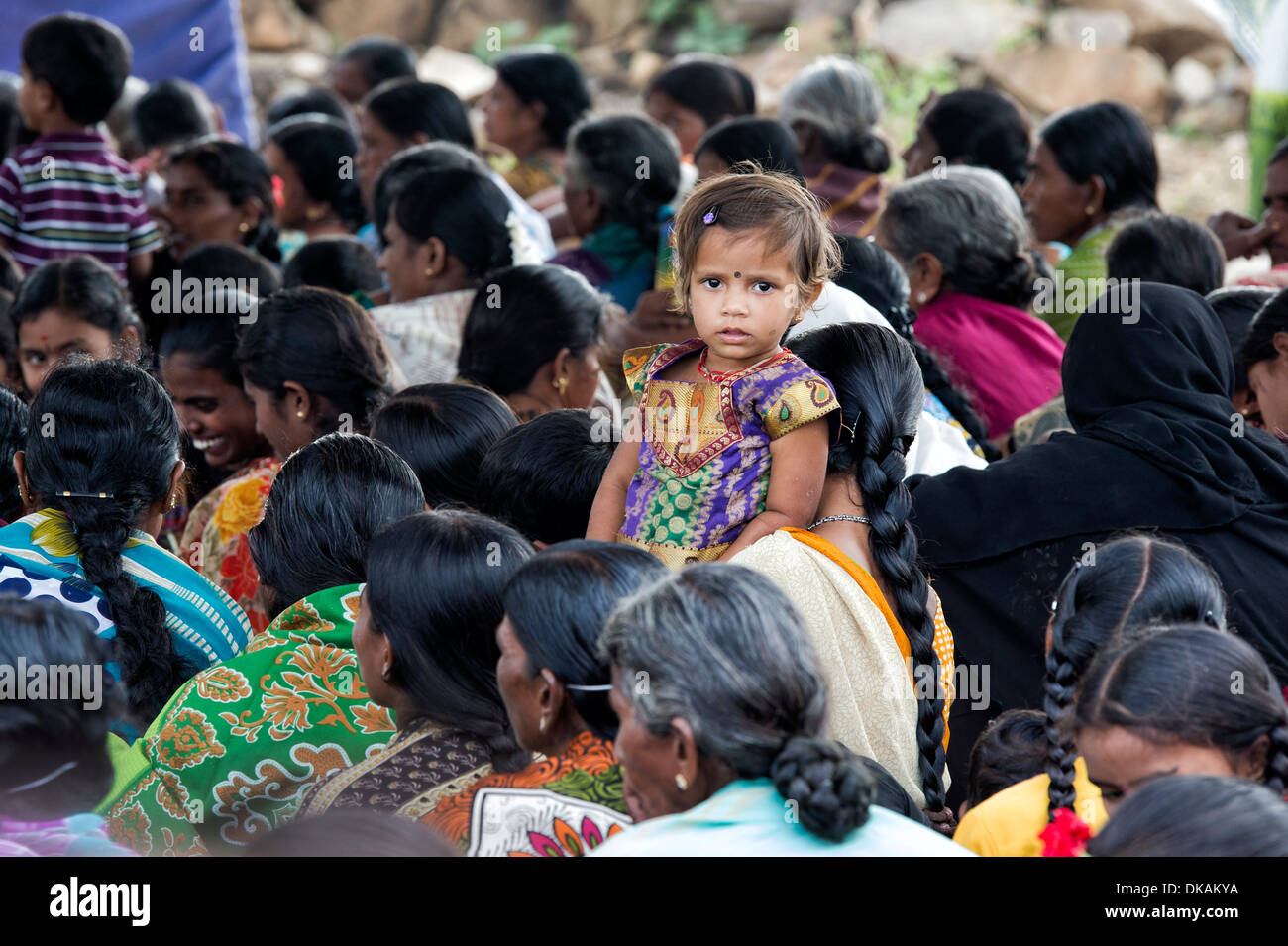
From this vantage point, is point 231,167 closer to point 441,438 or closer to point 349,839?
point 441,438

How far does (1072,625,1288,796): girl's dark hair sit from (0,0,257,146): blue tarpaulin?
7.30 metres

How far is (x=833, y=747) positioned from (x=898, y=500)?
1.06m

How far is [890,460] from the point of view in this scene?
2.78 meters

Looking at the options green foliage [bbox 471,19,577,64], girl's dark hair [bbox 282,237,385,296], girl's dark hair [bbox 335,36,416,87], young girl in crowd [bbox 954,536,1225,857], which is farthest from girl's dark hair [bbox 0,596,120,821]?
green foliage [bbox 471,19,577,64]

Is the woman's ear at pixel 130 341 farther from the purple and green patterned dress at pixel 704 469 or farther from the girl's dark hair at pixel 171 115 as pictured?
the girl's dark hair at pixel 171 115

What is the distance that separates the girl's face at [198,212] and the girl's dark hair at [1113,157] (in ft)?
10.5

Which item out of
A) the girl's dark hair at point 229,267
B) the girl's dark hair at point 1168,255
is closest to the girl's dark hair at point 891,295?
the girl's dark hair at point 1168,255

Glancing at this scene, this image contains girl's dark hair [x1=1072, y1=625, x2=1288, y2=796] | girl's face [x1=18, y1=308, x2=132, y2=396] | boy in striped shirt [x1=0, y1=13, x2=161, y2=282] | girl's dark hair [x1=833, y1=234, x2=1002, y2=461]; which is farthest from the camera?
boy in striped shirt [x1=0, y1=13, x2=161, y2=282]

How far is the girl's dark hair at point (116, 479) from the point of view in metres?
2.84

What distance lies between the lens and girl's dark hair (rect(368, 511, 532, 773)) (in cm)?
233

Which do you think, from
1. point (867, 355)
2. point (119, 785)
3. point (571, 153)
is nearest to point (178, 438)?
point (119, 785)

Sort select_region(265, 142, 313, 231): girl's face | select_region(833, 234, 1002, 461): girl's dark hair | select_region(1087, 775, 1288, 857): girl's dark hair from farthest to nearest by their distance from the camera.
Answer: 1. select_region(265, 142, 313, 231): girl's face
2. select_region(833, 234, 1002, 461): girl's dark hair
3. select_region(1087, 775, 1288, 857): girl's dark hair

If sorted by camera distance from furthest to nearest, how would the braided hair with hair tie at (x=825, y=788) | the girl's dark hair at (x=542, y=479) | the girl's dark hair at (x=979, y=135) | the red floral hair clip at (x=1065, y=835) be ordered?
1. the girl's dark hair at (x=979, y=135)
2. the girl's dark hair at (x=542, y=479)
3. the red floral hair clip at (x=1065, y=835)
4. the braided hair with hair tie at (x=825, y=788)

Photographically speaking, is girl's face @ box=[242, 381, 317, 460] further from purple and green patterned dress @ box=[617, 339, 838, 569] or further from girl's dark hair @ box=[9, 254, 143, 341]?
purple and green patterned dress @ box=[617, 339, 838, 569]
